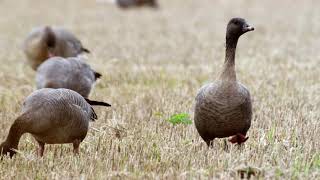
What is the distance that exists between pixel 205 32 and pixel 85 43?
3535mm

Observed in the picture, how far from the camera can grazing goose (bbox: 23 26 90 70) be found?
1113cm

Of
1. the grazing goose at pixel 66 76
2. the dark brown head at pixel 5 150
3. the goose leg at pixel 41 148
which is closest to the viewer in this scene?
the dark brown head at pixel 5 150

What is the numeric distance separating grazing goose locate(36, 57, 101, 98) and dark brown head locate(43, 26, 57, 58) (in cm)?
198

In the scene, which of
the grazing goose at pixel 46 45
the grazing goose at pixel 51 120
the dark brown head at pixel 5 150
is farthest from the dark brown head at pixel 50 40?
the dark brown head at pixel 5 150

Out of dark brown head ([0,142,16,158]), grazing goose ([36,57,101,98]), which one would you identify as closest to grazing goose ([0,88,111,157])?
dark brown head ([0,142,16,158])

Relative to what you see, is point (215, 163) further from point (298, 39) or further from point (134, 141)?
point (298, 39)

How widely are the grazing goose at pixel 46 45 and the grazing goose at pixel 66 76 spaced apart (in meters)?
2.02

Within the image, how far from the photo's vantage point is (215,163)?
548 centimetres

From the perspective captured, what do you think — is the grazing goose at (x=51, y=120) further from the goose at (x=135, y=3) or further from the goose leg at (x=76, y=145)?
the goose at (x=135, y=3)

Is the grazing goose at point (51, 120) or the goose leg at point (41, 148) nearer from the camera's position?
the grazing goose at point (51, 120)

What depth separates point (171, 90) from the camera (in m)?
9.63

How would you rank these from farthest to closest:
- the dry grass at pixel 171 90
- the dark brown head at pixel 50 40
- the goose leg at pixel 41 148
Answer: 1. the dark brown head at pixel 50 40
2. the goose leg at pixel 41 148
3. the dry grass at pixel 171 90

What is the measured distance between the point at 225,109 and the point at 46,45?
18.8 ft

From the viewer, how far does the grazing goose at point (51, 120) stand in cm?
571
